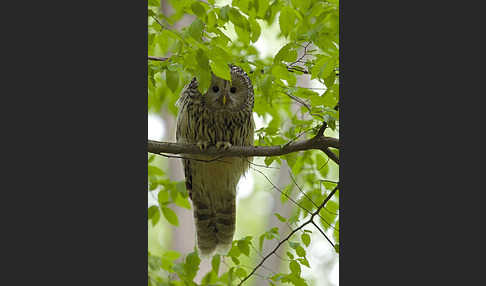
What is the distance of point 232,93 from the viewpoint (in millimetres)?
3414

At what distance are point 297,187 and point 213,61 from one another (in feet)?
3.84

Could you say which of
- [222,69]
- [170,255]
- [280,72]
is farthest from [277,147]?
[170,255]

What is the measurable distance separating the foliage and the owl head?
15 centimetres

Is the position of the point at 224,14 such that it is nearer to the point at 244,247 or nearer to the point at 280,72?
the point at 280,72

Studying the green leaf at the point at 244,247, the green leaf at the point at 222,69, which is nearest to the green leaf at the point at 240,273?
the green leaf at the point at 244,247

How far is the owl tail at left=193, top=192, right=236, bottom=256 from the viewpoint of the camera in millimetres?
3361

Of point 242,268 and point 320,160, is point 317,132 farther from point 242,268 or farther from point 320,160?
point 242,268

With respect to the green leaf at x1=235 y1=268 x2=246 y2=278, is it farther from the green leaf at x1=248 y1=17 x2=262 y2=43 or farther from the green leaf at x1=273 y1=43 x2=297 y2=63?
the green leaf at x1=248 y1=17 x2=262 y2=43

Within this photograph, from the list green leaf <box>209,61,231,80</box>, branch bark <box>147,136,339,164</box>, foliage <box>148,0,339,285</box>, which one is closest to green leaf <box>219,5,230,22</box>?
foliage <box>148,0,339,285</box>

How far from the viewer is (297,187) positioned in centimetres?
297

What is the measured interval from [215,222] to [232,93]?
3.05 ft

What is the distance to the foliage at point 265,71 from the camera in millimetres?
2363
